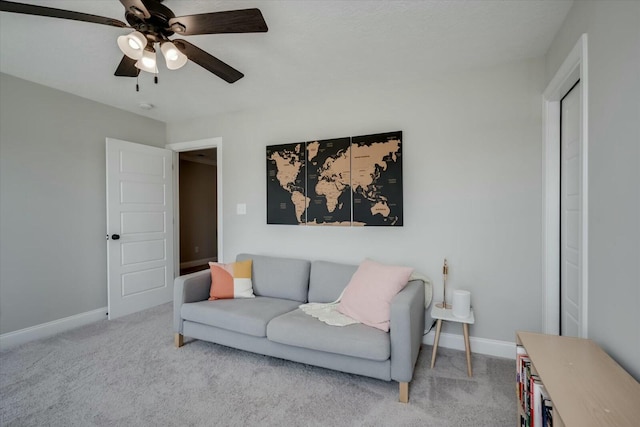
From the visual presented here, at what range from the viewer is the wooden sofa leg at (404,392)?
6.34 feet

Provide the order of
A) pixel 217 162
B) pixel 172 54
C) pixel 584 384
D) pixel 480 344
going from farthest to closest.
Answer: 1. pixel 217 162
2. pixel 480 344
3. pixel 172 54
4. pixel 584 384

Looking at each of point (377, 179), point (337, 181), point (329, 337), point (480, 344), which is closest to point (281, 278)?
point (329, 337)

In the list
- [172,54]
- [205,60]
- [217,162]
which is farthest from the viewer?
[217,162]

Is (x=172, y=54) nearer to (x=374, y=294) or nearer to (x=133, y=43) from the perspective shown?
(x=133, y=43)

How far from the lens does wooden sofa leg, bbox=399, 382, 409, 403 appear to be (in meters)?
1.93

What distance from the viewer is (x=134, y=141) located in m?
3.82

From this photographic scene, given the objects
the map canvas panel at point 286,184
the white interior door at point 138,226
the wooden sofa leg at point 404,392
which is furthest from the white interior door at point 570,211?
the white interior door at point 138,226

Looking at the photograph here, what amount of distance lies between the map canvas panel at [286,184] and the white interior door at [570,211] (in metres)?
2.15

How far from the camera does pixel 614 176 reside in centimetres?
130

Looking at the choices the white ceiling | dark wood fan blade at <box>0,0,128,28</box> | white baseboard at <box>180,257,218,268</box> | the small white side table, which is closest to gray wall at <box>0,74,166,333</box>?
the white ceiling

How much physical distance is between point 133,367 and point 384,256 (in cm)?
227

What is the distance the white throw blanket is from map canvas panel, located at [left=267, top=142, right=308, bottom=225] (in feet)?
3.01

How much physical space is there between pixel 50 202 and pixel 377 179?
3.25 m

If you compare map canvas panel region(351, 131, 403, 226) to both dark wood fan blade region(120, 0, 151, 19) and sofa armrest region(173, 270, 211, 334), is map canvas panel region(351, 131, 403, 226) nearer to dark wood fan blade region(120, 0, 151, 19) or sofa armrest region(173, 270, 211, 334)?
sofa armrest region(173, 270, 211, 334)
